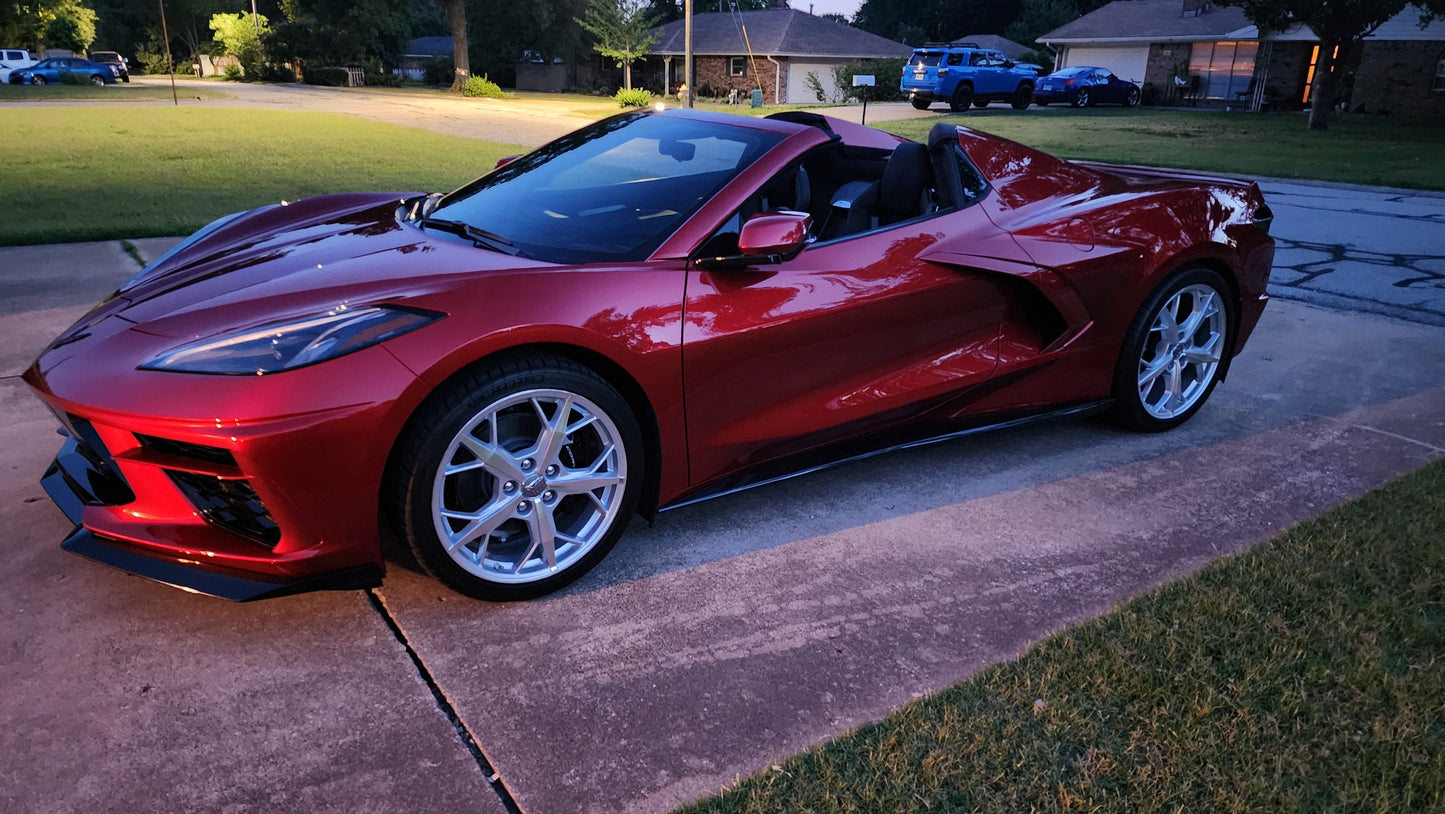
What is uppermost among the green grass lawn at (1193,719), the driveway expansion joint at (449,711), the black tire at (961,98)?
the black tire at (961,98)

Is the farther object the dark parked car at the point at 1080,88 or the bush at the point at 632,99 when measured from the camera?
the dark parked car at the point at 1080,88

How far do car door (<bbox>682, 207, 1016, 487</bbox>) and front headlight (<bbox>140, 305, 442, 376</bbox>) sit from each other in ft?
2.72

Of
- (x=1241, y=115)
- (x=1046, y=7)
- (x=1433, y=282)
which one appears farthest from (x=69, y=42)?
(x=1433, y=282)

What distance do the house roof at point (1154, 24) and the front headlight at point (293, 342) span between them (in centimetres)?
4261

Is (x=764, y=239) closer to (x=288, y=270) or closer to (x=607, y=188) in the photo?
(x=607, y=188)

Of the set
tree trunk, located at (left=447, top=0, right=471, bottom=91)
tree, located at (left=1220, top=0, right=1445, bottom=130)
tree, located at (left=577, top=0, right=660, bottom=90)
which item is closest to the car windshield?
tree, located at (left=1220, top=0, right=1445, bottom=130)

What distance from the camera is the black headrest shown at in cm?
354

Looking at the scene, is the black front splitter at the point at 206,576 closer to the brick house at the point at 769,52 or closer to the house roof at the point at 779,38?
the brick house at the point at 769,52

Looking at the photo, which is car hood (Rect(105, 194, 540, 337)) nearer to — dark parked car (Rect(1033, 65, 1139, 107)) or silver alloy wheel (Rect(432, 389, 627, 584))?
silver alloy wheel (Rect(432, 389, 627, 584))

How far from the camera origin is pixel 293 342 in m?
2.44

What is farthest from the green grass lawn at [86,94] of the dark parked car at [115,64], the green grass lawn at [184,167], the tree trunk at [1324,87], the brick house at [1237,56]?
the brick house at [1237,56]

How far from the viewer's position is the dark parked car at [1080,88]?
1391 inches

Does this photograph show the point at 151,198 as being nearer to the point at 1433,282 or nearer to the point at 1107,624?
the point at 1107,624

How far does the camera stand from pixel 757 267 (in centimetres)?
302
